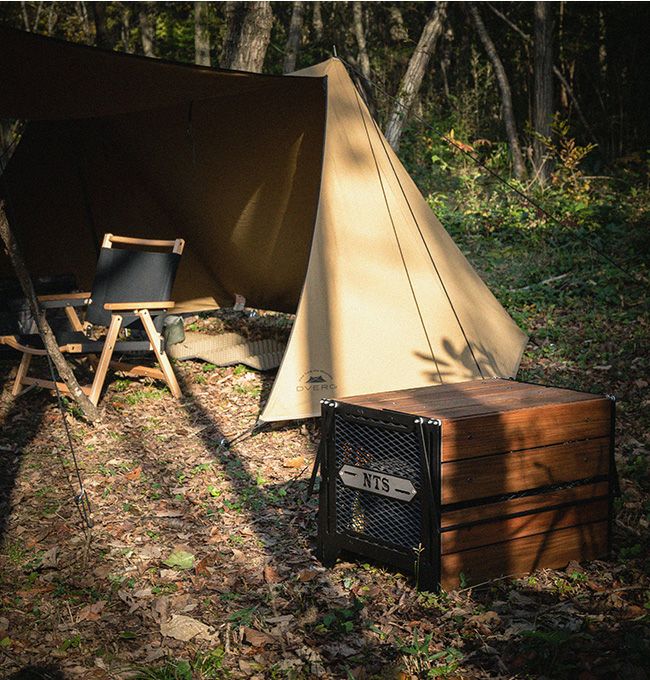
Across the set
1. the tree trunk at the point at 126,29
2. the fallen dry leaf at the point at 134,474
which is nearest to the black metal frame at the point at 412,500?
the fallen dry leaf at the point at 134,474

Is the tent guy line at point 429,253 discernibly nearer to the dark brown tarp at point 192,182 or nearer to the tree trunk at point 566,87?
the dark brown tarp at point 192,182

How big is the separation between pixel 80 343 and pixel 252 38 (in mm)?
3407

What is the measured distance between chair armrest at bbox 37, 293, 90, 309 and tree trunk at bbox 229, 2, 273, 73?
270 centimetres

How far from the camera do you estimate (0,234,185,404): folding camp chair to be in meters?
5.17

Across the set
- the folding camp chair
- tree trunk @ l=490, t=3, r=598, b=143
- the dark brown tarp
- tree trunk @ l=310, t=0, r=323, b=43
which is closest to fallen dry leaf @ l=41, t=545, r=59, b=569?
the folding camp chair

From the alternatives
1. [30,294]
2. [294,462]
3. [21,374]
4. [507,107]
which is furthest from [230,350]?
[507,107]

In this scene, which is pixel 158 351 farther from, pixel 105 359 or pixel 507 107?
pixel 507 107

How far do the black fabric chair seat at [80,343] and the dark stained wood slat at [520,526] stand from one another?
3122mm

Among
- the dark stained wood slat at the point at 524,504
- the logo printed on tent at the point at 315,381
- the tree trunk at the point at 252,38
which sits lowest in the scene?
the dark stained wood slat at the point at 524,504

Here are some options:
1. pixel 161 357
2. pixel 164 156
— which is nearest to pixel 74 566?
pixel 161 357

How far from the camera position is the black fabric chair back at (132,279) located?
538 centimetres

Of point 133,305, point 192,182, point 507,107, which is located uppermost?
point 507,107

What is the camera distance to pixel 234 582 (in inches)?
118

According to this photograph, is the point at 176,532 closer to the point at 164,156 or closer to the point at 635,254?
the point at 164,156
